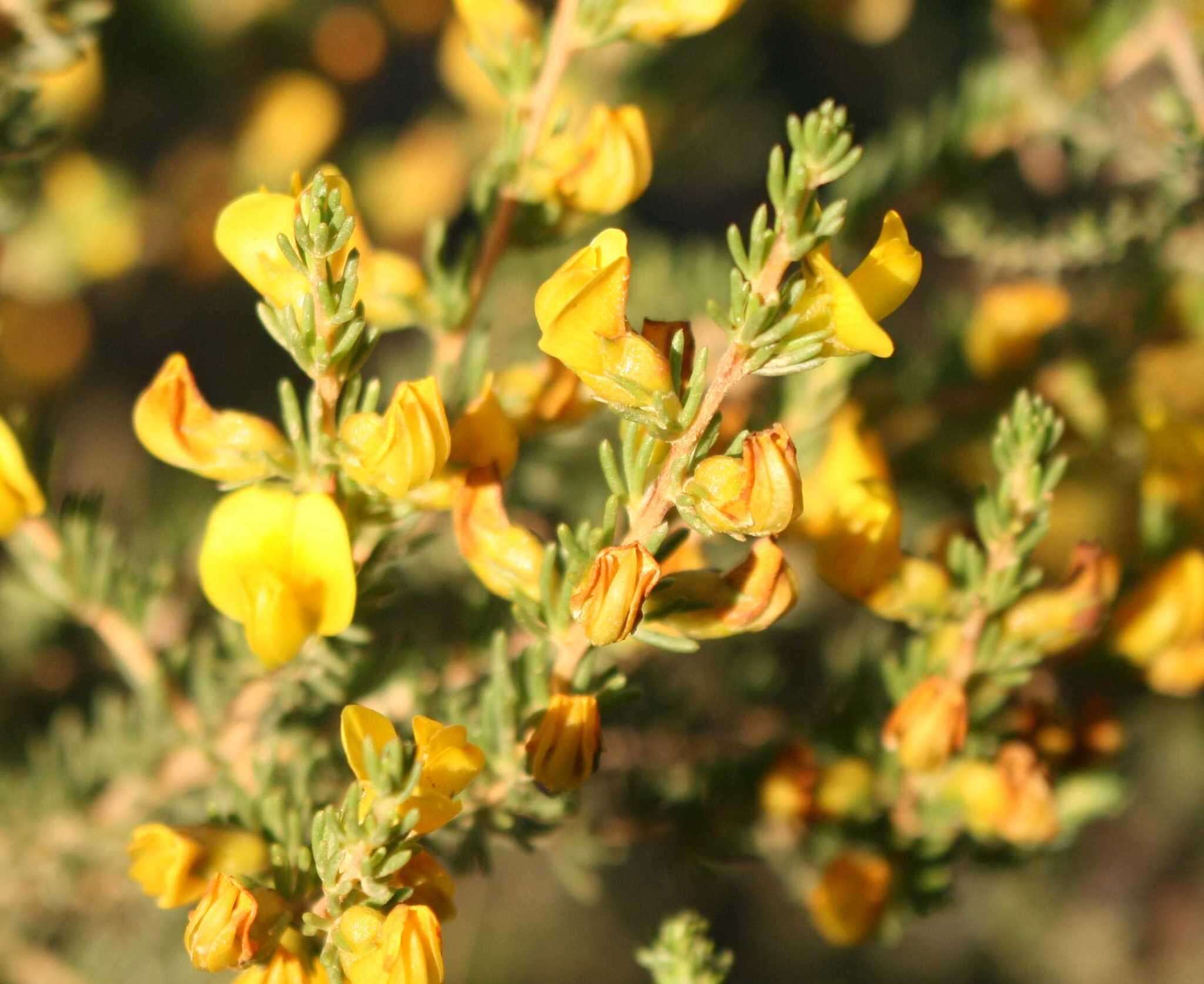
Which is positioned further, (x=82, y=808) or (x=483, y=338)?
(x=82, y=808)

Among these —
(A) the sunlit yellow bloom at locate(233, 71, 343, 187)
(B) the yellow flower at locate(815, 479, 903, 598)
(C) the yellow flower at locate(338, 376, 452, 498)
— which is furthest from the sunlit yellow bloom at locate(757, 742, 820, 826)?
(A) the sunlit yellow bloom at locate(233, 71, 343, 187)

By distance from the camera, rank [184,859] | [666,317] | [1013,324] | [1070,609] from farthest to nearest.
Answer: [666,317] → [1013,324] → [1070,609] → [184,859]

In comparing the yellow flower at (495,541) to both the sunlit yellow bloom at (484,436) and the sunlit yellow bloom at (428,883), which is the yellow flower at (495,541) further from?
the sunlit yellow bloom at (428,883)

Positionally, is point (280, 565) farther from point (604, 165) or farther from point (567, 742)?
point (604, 165)

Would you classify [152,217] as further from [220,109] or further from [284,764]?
[284,764]

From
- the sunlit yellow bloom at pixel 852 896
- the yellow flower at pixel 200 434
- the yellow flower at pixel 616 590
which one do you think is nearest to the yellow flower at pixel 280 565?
the yellow flower at pixel 200 434

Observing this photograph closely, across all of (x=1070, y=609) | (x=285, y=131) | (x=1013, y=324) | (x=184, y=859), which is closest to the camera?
(x=184, y=859)

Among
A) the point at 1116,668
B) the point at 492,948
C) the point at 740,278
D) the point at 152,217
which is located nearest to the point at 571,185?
the point at 740,278

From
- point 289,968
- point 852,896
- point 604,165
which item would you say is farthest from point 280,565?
point 852,896
